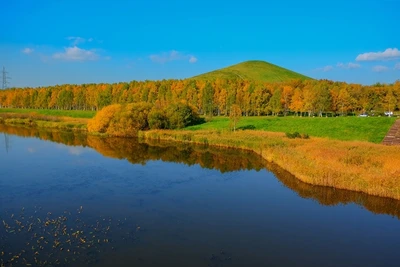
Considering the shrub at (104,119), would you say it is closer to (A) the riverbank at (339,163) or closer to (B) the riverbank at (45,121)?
(B) the riverbank at (45,121)

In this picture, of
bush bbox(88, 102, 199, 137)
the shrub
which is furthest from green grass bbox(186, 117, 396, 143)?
the shrub

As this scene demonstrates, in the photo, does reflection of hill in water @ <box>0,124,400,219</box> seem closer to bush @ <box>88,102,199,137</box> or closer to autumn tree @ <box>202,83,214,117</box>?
bush @ <box>88,102,199,137</box>

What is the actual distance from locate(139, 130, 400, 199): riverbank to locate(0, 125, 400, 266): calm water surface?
3.99 ft

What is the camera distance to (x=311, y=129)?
6669cm

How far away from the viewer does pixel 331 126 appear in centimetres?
6656

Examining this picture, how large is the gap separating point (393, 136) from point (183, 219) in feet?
148

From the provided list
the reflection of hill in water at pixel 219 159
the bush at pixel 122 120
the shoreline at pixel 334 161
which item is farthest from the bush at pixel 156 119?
the shoreline at pixel 334 161

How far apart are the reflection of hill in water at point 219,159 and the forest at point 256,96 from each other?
2585cm

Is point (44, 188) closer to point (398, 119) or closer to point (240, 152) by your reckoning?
point (240, 152)

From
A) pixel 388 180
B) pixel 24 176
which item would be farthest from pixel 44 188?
pixel 388 180

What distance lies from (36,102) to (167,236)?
506 ft

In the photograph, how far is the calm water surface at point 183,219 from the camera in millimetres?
A: 17766

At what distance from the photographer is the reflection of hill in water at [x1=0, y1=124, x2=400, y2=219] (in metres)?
27.5

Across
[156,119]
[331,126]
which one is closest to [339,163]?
[331,126]
